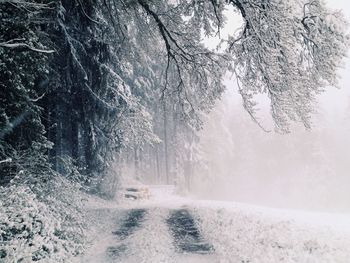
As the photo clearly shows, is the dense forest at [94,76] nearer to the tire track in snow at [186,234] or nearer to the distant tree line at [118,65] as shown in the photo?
the distant tree line at [118,65]

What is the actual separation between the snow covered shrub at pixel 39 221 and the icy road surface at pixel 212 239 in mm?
1043

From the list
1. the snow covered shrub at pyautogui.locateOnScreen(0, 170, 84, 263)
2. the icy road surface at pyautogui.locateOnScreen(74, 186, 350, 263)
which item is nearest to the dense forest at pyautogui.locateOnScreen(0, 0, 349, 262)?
the snow covered shrub at pyautogui.locateOnScreen(0, 170, 84, 263)

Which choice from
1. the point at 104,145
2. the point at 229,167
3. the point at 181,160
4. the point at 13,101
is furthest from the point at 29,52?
the point at 229,167

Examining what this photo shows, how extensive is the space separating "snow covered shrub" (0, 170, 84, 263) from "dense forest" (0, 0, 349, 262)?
0.10 ft

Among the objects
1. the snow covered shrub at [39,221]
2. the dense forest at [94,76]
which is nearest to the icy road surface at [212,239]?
the snow covered shrub at [39,221]

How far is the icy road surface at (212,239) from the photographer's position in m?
9.50

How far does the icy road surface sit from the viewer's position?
9500mm

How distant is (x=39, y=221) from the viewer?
825 cm

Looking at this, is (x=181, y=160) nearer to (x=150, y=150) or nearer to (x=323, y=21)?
(x=150, y=150)

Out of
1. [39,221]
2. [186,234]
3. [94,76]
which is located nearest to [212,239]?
[186,234]

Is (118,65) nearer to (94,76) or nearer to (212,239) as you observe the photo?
(94,76)

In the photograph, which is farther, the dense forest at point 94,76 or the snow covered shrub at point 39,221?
the dense forest at point 94,76

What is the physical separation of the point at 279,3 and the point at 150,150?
36.1 meters

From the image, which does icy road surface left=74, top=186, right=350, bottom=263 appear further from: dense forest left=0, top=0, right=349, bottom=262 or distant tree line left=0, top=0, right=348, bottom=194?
distant tree line left=0, top=0, right=348, bottom=194
